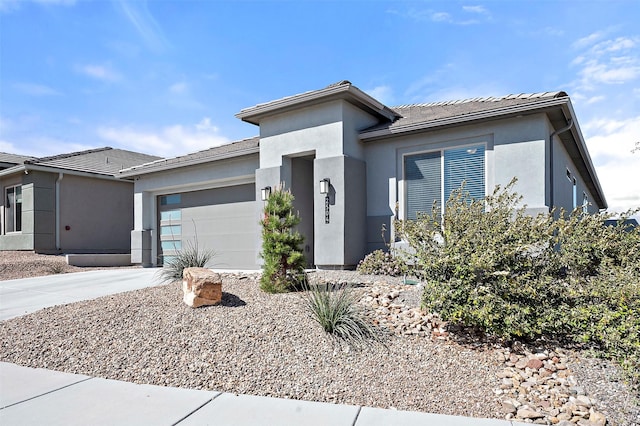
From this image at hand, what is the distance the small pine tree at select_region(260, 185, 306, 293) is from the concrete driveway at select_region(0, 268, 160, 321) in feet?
11.9

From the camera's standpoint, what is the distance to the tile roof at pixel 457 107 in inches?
330

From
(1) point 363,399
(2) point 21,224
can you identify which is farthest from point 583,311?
(2) point 21,224

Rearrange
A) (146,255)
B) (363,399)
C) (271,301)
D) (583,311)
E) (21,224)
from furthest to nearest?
(21,224) < (146,255) < (271,301) < (583,311) < (363,399)

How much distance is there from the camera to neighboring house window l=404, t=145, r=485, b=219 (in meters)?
9.02

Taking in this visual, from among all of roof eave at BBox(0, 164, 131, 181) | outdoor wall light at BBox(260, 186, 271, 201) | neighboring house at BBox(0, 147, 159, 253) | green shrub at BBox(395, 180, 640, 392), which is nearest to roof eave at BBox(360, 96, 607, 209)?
outdoor wall light at BBox(260, 186, 271, 201)

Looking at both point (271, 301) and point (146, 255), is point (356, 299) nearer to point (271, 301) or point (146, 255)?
point (271, 301)

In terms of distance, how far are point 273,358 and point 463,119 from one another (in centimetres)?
671

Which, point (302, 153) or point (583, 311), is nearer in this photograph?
point (583, 311)

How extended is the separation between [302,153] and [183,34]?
12.6 ft

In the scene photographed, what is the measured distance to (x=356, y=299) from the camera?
602cm

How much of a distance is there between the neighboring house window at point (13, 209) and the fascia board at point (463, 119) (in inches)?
593

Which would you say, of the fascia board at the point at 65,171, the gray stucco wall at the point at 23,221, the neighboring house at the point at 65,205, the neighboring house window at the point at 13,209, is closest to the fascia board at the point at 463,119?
the fascia board at the point at 65,171

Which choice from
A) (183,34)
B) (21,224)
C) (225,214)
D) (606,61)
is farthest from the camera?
(21,224)

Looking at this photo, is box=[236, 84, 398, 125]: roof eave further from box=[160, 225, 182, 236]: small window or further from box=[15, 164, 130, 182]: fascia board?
A: box=[15, 164, 130, 182]: fascia board
